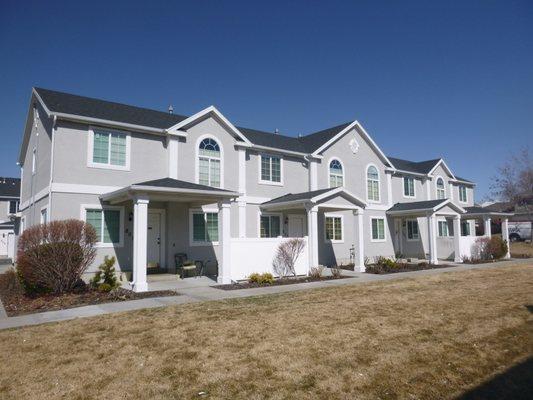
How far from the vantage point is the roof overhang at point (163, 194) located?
12.5 meters

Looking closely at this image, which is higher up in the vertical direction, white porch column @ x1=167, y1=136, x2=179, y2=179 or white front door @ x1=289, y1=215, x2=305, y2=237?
white porch column @ x1=167, y1=136, x2=179, y2=179

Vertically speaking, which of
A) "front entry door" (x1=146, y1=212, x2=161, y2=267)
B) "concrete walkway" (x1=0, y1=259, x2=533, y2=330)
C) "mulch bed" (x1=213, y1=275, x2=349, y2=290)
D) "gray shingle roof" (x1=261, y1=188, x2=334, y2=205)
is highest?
"gray shingle roof" (x1=261, y1=188, x2=334, y2=205)

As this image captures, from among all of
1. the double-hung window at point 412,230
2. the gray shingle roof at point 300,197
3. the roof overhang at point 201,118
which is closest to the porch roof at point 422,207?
the double-hung window at point 412,230

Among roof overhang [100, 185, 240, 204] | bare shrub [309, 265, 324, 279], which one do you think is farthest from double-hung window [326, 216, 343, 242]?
roof overhang [100, 185, 240, 204]

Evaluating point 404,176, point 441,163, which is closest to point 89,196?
point 404,176

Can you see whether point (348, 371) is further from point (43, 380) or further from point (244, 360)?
point (43, 380)

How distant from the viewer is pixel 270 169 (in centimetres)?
2016

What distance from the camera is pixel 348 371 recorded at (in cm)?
548

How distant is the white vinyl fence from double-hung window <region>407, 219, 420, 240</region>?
1401cm

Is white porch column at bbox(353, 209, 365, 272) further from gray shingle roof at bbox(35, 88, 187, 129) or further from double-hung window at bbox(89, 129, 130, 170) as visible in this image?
double-hung window at bbox(89, 129, 130, 170)

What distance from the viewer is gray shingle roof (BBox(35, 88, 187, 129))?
14.8m

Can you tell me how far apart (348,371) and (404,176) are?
79.5ft

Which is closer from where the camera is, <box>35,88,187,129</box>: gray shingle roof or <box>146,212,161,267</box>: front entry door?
<box>35,88,187,129</box>: gray shingle roof

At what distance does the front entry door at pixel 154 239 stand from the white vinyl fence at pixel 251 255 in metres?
3.49
